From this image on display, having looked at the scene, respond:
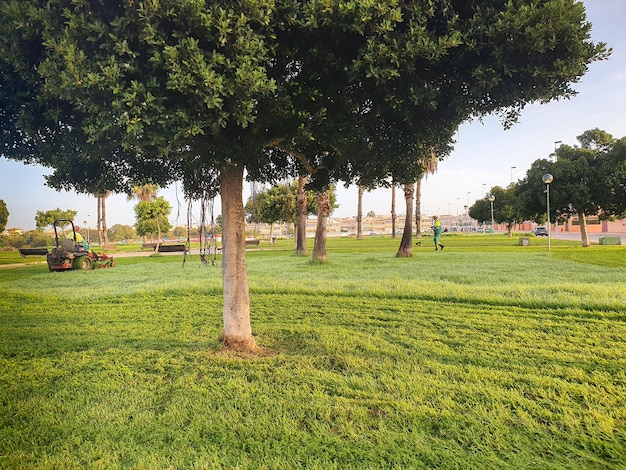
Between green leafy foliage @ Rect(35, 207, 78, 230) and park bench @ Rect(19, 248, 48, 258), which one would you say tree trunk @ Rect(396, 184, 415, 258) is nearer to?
park bench @ Rect(19, 248, 48, 258)

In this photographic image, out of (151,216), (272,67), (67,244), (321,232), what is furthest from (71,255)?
(151,216)

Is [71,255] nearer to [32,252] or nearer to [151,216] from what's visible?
[32,252]

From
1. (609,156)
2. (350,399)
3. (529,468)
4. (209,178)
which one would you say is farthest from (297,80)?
(609,156)

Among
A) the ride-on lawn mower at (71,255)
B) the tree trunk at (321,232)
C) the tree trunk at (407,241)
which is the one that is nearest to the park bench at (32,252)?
the ride-on lawn mower at (71,255)

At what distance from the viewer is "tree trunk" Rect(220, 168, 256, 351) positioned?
5.71 m

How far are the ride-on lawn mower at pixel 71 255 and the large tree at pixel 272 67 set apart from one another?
15545mm

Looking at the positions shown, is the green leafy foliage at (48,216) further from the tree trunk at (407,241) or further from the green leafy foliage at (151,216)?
the tree trunk at (407,241)

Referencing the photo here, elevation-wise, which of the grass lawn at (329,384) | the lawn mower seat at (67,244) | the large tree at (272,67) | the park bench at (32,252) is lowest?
the grass lawn at (329,384)

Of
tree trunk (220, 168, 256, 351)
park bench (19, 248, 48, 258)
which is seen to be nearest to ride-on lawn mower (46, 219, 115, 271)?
park bench (19, 248, 48, 258)

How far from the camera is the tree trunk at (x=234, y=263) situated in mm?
5711

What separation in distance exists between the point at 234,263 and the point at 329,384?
2.20 meters

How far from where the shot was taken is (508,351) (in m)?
5.85

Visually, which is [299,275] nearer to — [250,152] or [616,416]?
[250,152]

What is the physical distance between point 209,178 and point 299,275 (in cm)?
858
